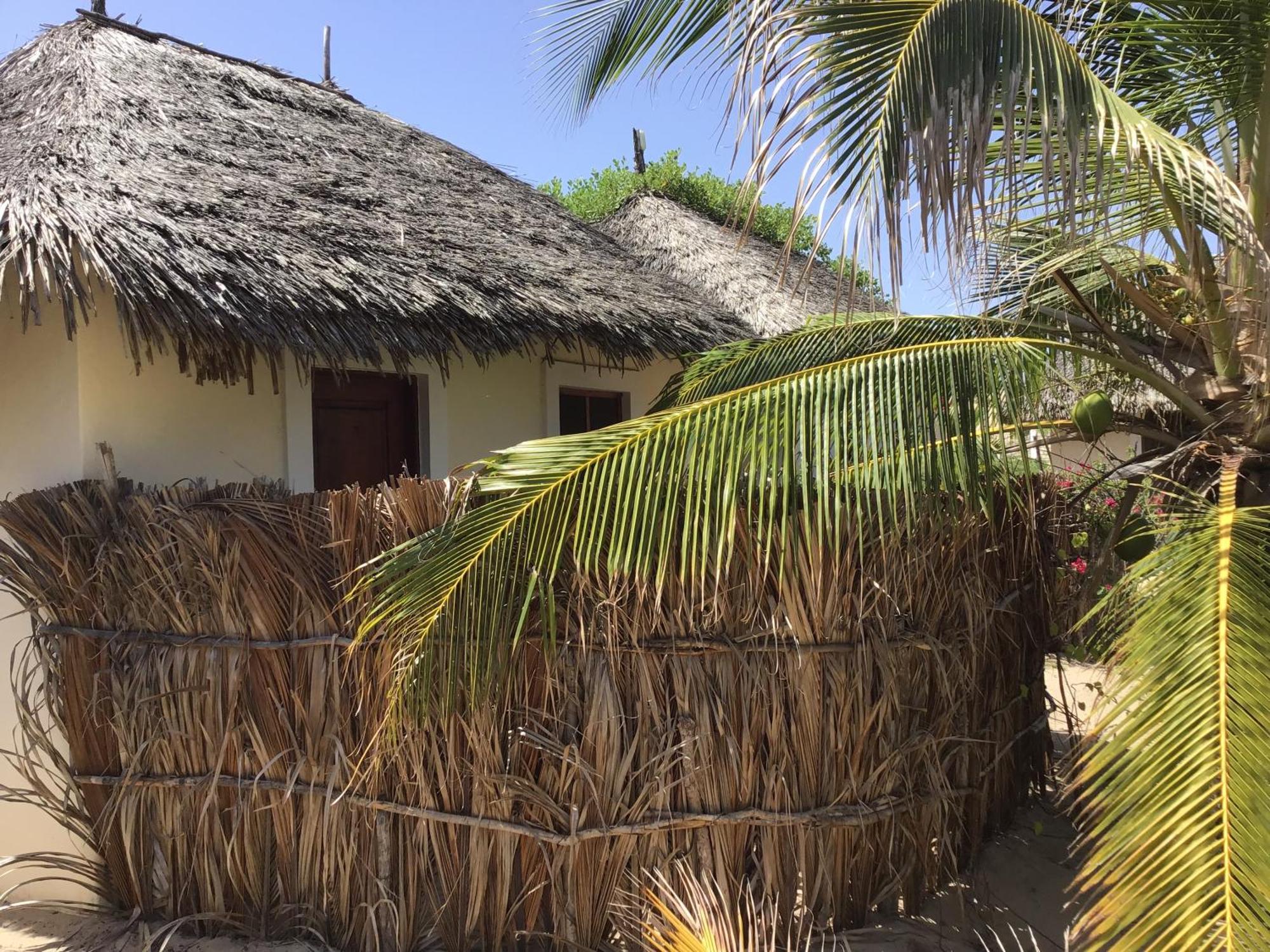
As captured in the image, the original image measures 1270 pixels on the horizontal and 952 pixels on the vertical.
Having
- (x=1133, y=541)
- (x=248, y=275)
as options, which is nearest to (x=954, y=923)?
(x=1133, y=541)

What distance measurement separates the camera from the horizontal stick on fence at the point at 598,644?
3049mm

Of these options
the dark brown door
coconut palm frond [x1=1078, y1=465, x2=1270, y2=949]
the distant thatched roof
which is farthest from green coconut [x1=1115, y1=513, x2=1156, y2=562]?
the distant thatched roof

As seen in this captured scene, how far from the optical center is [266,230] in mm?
4430

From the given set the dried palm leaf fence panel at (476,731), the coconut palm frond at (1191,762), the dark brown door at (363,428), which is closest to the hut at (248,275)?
Result: the dark brown door at (363,428)

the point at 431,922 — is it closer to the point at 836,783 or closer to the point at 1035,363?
the point at 836,783

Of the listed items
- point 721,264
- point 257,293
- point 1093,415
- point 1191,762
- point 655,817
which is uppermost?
point 721,264

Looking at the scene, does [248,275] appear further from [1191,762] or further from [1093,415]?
[1191,762]

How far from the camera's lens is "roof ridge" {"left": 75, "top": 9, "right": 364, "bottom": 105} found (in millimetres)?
6070

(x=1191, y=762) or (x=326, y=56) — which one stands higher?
(x=326, y=56)

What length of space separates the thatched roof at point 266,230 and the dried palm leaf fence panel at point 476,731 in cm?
84

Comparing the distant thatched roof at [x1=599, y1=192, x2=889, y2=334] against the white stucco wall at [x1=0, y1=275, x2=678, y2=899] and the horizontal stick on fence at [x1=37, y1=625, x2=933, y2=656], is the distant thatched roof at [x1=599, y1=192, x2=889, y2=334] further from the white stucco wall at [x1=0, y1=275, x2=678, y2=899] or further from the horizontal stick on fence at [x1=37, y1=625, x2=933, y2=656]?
the horizontal stick on fence at [x1=37, y1=625, x2=933, y2=656]

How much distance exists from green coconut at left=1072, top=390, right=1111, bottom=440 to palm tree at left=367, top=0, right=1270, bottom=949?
0.06ft

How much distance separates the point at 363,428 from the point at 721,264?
4094 mm

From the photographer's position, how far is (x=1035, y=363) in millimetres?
2887
